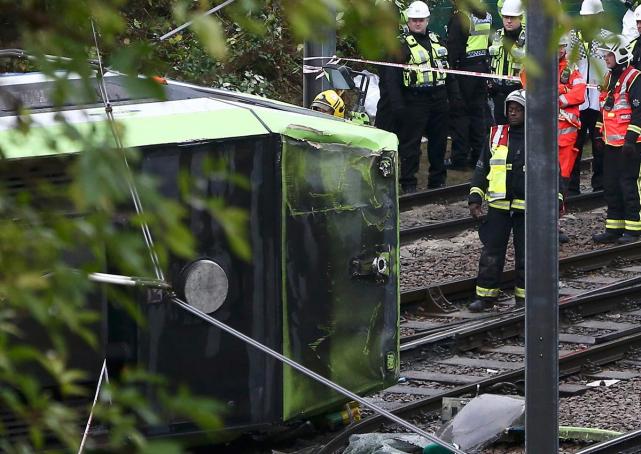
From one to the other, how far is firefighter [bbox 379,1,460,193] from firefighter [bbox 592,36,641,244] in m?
2.60

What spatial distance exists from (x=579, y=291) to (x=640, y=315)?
0.80m

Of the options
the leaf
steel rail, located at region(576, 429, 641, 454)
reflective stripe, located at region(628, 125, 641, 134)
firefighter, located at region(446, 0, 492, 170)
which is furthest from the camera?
firefighter, located at region(446, 0, 492, 170)

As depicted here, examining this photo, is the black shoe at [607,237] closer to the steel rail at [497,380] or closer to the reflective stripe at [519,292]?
the reflective stripe at [519,292]

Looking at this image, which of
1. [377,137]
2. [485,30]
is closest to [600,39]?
[377,137]

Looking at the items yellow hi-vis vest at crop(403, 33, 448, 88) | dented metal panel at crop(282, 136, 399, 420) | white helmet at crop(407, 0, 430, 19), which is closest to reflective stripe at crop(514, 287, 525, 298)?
dented metal panel at crop(282, 136, 399, 420)

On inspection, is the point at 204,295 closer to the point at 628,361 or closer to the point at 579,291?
the point at 628,361

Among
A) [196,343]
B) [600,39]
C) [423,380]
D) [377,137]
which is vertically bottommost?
[423,380]

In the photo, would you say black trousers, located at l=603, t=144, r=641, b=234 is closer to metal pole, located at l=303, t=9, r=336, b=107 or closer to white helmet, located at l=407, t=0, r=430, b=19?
white helmet, located at l=407, t=0, r=430, b=19

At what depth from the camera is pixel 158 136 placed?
6.52m

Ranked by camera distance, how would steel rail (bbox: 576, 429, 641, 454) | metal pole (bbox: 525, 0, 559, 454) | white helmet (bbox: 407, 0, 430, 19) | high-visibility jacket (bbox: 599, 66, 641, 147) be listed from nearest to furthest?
metal pole (bbox: 525, 0, 559, 454) → steel rail (bbox: 576, 429, 641, 454) → high-visibility jacket (bbox: 599, 66, 641, 147) → white helmet (bbox: 407, 0, 430, 19)

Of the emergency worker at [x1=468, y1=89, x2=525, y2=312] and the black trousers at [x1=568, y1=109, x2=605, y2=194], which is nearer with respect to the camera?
the emergency worker at [x1=468, y1=89, x2=525, y2=312]

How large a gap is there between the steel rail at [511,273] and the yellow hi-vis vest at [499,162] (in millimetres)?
1032

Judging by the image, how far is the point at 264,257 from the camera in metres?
6.92

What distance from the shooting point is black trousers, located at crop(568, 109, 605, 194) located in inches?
604
